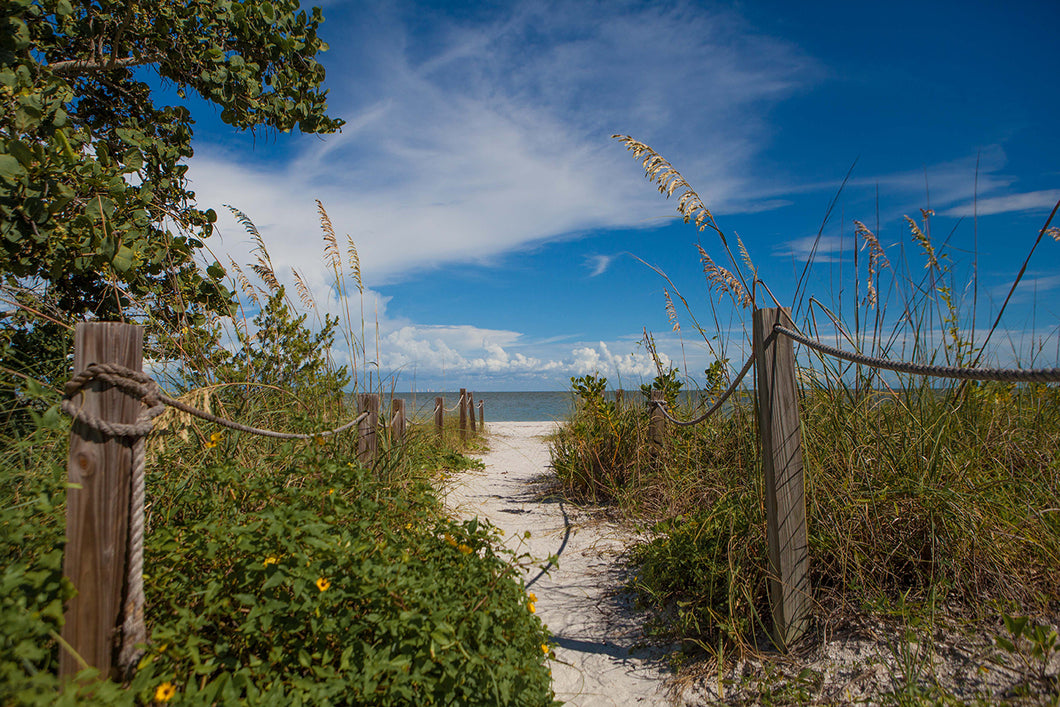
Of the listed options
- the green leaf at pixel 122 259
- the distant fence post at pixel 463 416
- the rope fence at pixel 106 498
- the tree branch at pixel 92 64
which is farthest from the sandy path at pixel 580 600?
the tree branch at pixel 92 64

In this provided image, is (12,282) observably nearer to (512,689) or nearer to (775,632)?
(512,689)

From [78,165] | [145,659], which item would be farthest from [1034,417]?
[78,165]

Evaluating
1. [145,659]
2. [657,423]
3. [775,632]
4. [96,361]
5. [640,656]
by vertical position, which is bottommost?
[640,656]

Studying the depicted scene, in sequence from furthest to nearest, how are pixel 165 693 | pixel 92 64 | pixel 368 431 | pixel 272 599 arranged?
pixel 92 64, pixel 368 431, pixel 272 599, pixel 165 693

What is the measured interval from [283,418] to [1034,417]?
A: 4.31 meters

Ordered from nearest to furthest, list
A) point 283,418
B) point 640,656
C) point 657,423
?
point 640,656 → point 283,418 → point 657,423

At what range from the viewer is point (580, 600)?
3.21 metres

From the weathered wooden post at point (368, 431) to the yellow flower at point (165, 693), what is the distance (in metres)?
1.95

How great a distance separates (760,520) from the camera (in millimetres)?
2635

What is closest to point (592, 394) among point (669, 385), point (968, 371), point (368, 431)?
point (669, 385)

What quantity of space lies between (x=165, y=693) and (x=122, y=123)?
496 centimetres

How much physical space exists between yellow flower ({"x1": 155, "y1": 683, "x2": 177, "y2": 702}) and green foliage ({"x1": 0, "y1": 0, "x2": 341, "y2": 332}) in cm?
261

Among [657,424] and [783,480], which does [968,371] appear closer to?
[783,480]

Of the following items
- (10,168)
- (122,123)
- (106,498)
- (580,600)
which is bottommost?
(580,600)
